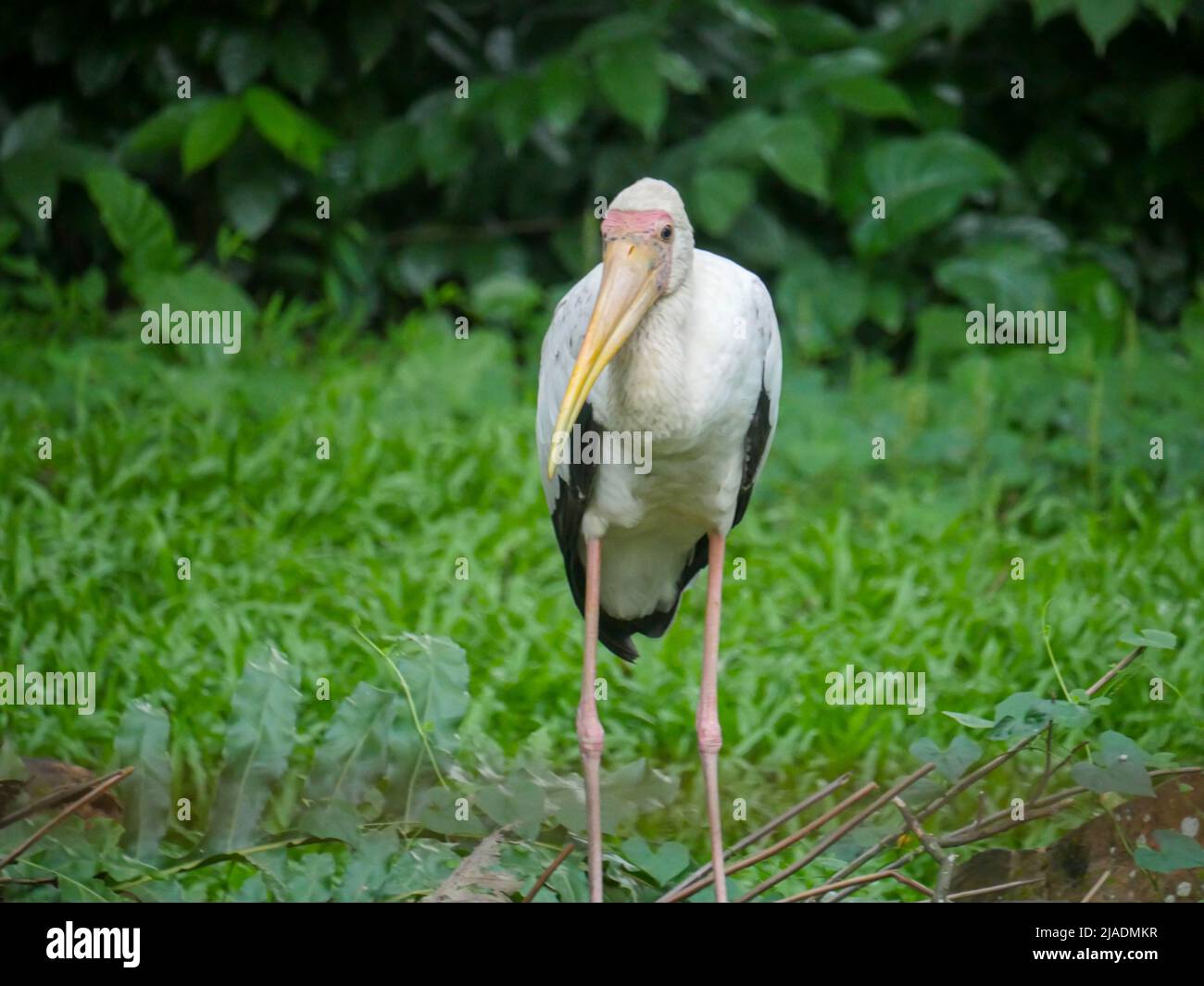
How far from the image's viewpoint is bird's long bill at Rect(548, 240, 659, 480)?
3088 millimetres

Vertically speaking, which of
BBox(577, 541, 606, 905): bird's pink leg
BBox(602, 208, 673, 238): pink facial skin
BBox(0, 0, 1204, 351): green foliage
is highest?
BBox(0, 0, 1204, 351): green foliage

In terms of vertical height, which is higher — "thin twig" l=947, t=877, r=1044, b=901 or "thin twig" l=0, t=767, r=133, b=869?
"thin twig" l=0, t=767, r=133, b=869

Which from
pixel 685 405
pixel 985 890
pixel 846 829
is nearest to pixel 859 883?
pixel 846 829

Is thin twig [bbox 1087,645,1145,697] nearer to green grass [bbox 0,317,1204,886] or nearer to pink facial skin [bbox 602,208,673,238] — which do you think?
green grass [bbox 0,317,1204,886]

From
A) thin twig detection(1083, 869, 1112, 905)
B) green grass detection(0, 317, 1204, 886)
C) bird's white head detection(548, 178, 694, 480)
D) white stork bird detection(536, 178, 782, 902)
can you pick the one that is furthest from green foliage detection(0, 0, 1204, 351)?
thin twig detection(1083, 869, 1112, 905)

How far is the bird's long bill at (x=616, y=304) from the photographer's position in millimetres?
3088

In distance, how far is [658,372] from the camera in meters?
3.20

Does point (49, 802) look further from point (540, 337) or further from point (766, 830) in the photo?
point (540, 337)

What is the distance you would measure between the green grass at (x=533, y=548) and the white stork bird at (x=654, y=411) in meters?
0.70
